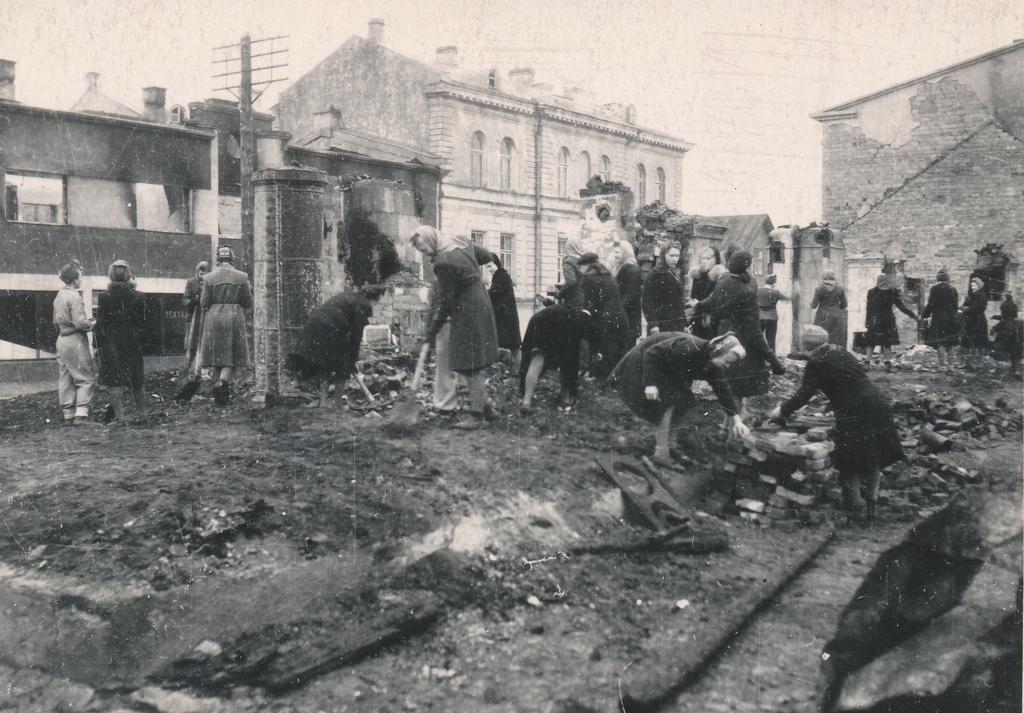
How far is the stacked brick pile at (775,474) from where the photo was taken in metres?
6.39

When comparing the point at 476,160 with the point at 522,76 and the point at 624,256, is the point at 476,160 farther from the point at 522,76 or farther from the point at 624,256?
the point at 624,256

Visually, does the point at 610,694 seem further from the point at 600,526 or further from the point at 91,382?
the point at 91,382

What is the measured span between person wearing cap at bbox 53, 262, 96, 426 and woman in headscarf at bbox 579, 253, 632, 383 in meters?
5.00

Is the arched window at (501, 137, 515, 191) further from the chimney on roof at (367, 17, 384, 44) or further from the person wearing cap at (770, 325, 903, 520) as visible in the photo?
the person wearing cap at (770, 325, 903, 520)

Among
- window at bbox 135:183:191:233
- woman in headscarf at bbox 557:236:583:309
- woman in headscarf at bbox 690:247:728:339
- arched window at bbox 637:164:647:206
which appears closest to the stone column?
woman in headscarf at bbox 557:236:583:309

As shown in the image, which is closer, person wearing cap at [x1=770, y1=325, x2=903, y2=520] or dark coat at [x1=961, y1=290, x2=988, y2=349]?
person wearing cap at [x1=770, y1=325, x2=903, y2=520]

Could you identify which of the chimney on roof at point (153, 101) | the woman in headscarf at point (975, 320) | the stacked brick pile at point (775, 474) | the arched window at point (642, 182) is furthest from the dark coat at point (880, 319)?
the arched window at point (642, 182)

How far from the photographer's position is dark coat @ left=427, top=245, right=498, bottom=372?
276 inches

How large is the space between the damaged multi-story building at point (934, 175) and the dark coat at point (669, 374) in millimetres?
8828

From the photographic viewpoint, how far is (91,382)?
8023mm

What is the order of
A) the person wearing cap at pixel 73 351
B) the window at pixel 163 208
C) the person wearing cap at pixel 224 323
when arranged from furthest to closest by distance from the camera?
1. the window at pixel 163 208
2. the person wearing cap at pixel 224 323
3. the person wearing cap at pixel 73 351

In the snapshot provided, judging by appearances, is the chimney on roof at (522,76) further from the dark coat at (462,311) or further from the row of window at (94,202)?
the dark coat at (462,311)

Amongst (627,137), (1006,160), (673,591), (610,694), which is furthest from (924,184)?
(627,137)

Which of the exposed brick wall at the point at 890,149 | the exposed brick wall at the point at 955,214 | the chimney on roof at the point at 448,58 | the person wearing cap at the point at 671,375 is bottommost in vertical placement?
the person wearing cap at the point at 671,375
